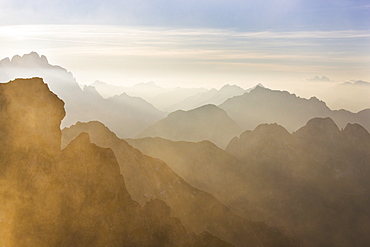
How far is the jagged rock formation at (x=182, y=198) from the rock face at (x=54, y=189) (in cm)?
1722

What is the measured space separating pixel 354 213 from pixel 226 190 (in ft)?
163

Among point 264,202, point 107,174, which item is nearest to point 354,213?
point 264,202

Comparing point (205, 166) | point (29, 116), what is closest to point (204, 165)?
point (205, 166)

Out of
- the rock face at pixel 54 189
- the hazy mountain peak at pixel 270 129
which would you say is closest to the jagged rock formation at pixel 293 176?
the hazy mountain peak at pixel 270 129

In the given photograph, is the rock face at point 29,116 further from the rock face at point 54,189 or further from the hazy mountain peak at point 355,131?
the hazy mountain peak at point 355,131

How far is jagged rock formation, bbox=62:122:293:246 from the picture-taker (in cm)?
9031

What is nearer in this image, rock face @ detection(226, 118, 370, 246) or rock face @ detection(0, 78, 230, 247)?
rock face @ detection(0, 78, 230, 247)

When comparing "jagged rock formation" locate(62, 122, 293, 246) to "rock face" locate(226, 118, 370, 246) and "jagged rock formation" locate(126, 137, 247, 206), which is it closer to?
"rock face" locate(226, 118, 370, 246)

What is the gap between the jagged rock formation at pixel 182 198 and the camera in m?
90.3

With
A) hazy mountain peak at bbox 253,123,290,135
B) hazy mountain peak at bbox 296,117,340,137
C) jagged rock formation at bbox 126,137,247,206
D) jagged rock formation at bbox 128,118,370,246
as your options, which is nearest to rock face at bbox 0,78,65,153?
jagged rock formation at bbox 126,137,247,206

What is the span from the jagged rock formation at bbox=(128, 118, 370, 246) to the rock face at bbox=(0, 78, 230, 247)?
65.2 m

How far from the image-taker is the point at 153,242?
6962 centimetres

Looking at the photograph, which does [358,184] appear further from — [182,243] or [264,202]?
[182,243]

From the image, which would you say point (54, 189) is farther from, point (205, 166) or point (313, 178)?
point (313, 178)
